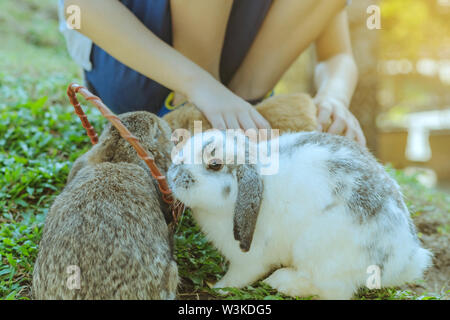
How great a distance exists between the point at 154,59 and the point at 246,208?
108 centimetres

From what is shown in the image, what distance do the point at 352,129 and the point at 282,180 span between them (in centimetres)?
90

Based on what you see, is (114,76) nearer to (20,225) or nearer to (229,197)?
(20,225)

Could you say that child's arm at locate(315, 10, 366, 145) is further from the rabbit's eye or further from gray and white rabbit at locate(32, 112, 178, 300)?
gray and white rabbit at locate(32, 112, 178, 300)

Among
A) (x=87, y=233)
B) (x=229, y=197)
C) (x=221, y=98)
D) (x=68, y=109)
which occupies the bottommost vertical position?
(x=87, y=233)

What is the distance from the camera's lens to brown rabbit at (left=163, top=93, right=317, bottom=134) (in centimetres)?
249

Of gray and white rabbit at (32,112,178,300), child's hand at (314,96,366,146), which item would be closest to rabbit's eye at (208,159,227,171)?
gray and white rabbit at (32,112,178,300)

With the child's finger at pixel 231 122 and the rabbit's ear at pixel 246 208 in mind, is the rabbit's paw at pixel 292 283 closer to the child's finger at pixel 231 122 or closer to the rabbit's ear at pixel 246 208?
the rabbit's ear at pixel 246 208

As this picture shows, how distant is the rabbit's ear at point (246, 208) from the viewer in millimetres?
1638

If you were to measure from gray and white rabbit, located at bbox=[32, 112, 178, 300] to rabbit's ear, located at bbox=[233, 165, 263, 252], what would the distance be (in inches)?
11.2

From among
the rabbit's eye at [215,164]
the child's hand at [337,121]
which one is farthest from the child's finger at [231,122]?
the child's hand at [337,121]

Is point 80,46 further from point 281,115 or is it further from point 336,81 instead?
point 336,81

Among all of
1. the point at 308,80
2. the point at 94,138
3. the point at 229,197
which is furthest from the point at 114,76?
the point at 308,80

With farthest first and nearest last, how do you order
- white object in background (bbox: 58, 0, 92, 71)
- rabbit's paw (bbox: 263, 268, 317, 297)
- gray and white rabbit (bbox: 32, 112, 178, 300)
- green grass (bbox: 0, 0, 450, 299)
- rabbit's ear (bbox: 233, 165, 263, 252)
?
white object in background (bbox: 58, 0, 92, 71) → green grass (bbox: 0, 0, 450, 299) → rabbit's paw (bbox: 263, 268, 317, 297) → rabbit's ear (bbox: 233, 165, 263, 252) → gray and white rabbit (bbox: 32, 112, 178, 300)

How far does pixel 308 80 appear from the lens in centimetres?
481
